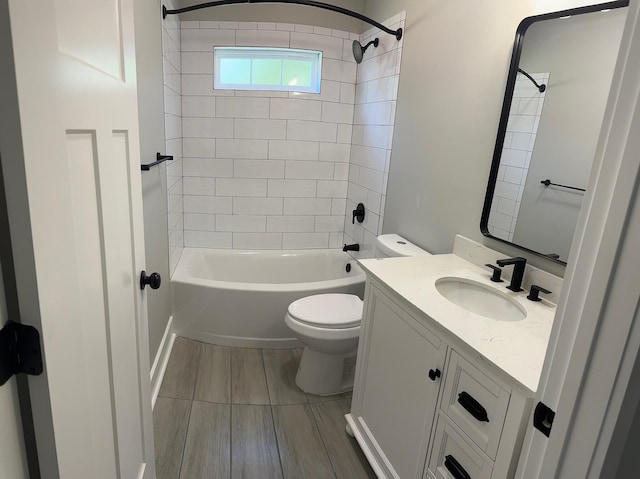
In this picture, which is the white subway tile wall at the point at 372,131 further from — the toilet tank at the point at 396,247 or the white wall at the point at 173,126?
the white wall at the point at 173,126

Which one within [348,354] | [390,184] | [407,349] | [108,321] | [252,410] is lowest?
[252,410]

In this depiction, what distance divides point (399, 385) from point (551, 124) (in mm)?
1110

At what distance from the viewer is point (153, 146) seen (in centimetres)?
202

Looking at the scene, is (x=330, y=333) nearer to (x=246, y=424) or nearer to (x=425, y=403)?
(x=246, y=424)

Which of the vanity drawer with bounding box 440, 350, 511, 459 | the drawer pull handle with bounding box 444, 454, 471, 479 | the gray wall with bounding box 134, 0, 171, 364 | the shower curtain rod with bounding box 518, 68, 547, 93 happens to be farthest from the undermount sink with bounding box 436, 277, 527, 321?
the gray wall with bounding box 134, 0, 171, 364

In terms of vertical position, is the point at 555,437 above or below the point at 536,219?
below

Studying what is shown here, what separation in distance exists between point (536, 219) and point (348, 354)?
3.92 feet

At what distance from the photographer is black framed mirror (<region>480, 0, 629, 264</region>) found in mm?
1278

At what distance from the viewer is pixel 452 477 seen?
1.17 meters

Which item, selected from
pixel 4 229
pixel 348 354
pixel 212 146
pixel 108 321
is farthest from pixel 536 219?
pixel 212 146

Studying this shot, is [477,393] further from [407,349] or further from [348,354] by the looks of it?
[348,354]

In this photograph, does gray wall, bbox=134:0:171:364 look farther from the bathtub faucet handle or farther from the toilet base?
the bathtub faucet handle

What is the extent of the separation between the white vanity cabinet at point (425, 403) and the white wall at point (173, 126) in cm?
156

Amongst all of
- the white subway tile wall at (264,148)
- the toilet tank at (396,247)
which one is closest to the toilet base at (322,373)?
the toilet tank at (396,247)
